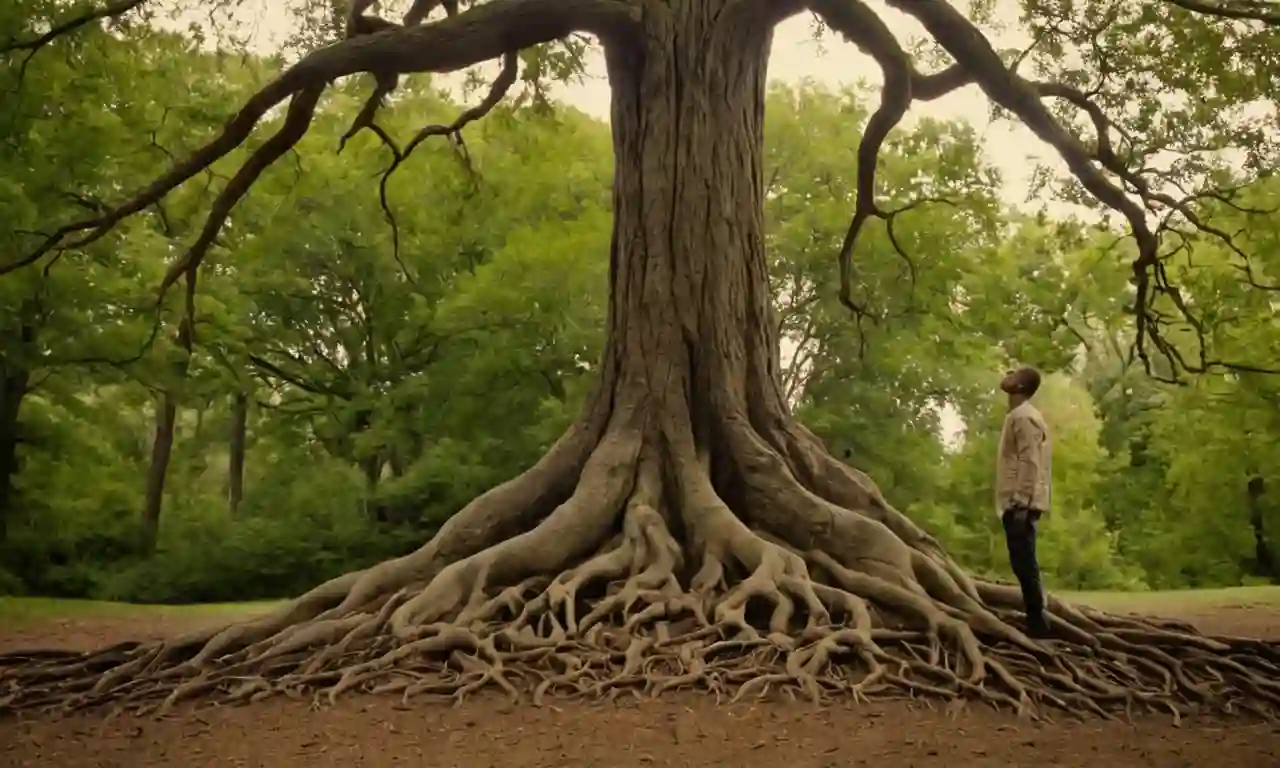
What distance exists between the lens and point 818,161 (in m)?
13.9

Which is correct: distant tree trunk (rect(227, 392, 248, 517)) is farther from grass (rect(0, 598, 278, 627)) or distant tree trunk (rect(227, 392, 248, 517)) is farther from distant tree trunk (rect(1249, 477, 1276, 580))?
distant tree trunk (rect(1249, 477, 1276, 580))

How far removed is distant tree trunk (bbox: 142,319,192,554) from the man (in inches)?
213

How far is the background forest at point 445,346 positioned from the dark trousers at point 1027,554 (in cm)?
324

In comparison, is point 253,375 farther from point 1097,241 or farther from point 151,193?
point 1097,241

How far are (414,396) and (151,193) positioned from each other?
4.88m

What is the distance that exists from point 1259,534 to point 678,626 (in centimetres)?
829

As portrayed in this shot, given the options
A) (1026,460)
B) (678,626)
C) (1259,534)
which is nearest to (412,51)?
(678,626)

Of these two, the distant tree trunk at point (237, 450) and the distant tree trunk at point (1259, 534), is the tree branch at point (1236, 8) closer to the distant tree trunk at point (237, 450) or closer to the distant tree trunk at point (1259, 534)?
the distant tree trunk at point (1259, 534)

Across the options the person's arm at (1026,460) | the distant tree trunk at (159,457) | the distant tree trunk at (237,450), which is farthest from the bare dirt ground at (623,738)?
the distant tree trunk at (237,450)

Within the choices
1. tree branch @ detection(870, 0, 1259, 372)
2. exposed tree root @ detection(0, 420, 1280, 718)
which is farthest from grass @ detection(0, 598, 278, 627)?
tree branch @ detection(870, 0, 1259, 372)

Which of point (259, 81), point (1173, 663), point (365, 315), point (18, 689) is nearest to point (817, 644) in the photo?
point (1173, 663)

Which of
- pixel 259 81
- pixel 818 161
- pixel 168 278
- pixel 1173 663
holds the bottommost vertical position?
pixel 1173 663

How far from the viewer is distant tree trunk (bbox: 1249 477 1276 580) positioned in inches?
406

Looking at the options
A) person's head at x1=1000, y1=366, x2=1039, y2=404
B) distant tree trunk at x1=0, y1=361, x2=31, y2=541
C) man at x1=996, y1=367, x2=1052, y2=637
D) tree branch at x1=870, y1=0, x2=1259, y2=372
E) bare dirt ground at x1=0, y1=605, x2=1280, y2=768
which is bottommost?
bare dirt ground at x1=0, y1=605, x2=1280, y2=768
